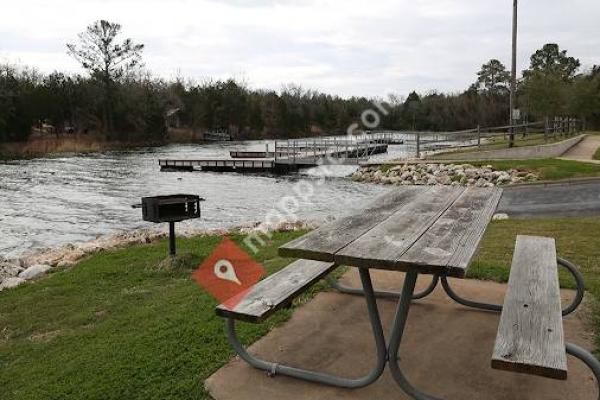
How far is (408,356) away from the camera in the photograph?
115 inches

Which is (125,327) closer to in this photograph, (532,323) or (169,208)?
(169,208)

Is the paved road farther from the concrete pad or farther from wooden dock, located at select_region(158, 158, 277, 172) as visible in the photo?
wooden dock, located at select_region(158, 158, 277, 172)

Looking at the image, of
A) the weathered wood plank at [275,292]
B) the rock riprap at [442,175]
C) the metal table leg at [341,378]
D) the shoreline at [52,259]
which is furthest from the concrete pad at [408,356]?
the rock riprap at [442,175]

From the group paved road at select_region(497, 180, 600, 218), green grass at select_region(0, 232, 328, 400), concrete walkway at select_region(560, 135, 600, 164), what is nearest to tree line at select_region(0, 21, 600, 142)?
concrete walkway at select_region(560, 135, 600, 164)

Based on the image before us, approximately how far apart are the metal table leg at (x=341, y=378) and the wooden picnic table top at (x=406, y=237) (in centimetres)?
21

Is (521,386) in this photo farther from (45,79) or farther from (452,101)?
(452,101)

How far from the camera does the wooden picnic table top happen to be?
216 cm

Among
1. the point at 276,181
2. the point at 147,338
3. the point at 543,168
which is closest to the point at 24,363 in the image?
the point at 147,338

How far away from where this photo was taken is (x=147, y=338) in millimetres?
3342

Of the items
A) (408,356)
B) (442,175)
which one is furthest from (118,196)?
(408,356)

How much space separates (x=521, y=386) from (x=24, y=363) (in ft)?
9.67

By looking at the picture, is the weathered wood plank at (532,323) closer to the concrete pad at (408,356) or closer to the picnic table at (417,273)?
the picnic table at (417,273)

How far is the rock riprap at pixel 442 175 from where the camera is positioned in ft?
49.0

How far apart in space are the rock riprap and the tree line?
1041cm
